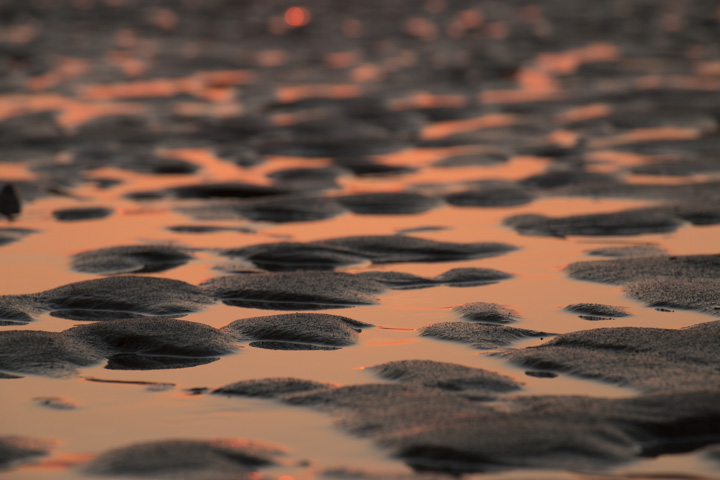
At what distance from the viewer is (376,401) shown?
6.86 ft

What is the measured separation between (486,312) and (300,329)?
49cm

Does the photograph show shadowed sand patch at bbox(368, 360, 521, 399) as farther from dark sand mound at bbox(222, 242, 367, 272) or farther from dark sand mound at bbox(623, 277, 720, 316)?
dark sand mound at bbox(222, 242, 367, 272)

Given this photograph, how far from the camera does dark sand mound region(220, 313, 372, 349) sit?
2543mm

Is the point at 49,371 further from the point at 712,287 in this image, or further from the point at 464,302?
the point at 712,287

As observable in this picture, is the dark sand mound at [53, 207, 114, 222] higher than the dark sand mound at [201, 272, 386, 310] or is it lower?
higher

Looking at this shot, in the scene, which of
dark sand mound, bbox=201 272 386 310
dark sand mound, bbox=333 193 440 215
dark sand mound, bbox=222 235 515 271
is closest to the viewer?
dark sand mound, bbox=201 272 386 310

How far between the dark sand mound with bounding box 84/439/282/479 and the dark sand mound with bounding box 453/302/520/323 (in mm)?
955

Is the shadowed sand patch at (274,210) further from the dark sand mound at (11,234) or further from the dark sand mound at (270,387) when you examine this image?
the dark sand mound at (270,387)

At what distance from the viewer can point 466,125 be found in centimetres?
631

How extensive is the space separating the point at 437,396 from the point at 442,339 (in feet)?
1.47

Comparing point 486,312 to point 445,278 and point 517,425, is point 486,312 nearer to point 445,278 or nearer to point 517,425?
point 445,278

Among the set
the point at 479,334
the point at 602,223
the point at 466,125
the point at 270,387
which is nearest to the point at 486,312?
the point at 479,334

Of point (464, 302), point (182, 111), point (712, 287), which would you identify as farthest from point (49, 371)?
point (182, 111)

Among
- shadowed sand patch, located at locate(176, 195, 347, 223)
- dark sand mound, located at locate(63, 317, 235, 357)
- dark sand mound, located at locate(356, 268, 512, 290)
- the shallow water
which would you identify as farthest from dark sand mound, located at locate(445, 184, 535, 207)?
dark sand mound, located at locate(63, 317, 235, 357)
